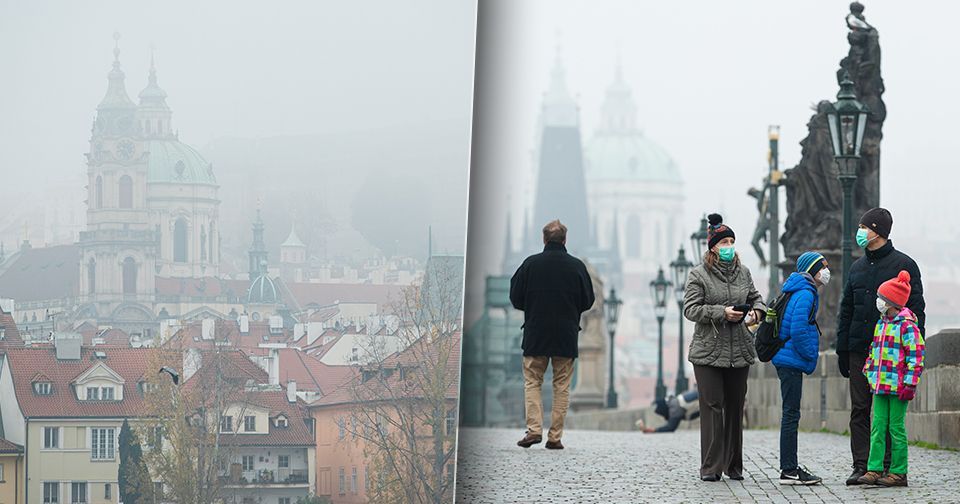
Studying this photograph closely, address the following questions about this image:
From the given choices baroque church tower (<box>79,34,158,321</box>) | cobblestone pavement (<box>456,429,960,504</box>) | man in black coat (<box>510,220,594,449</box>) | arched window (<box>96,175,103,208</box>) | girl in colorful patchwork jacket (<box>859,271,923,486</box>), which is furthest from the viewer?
man in black coat (<box>510,220,594,449</box>)

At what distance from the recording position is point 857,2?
59.6ft

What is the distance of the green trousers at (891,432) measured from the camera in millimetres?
9234

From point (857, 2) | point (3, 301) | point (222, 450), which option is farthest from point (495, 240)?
point (857, 2)

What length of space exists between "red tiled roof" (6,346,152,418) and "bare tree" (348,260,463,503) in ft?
4.08

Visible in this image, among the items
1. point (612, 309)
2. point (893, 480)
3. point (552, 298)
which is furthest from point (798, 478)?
point (612, 309)

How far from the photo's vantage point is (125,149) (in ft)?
32.6

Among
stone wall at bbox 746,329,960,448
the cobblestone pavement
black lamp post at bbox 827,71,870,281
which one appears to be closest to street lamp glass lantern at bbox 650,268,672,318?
stone wall at bbox 746,329,960,448

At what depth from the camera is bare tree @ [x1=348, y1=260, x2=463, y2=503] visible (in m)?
9.77

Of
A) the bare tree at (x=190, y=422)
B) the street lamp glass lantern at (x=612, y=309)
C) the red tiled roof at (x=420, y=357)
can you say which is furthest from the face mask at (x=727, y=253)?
the street lamp glass lantern at (x=612, y=309)

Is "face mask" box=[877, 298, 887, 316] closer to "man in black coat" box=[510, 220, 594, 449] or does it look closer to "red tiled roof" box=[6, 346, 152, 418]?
"man in black coat" box=[510, 220, 594, 449]

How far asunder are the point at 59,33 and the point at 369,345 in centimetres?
235

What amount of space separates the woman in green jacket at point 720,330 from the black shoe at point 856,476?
640 mm

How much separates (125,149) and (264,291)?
43.0 inches

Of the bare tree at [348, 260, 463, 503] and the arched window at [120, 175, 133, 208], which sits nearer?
the bare tree at [348, 260, 463, 503]
